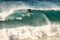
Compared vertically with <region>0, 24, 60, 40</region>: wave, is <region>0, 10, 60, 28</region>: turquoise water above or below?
above

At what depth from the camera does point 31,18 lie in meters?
1.58

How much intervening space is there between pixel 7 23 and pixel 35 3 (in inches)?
16.4

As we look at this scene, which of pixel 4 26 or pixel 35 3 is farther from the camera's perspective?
pixel 35 3

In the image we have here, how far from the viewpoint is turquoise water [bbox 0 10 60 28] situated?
154 cm

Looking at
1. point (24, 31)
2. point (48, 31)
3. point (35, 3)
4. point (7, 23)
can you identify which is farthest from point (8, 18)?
point (48, 31)

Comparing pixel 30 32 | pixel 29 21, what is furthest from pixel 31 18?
pixel 30 32

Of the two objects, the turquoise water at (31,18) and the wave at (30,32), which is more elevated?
the turquoise water at (31,18)

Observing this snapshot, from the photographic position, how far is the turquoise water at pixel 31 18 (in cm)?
154

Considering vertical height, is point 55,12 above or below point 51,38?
above

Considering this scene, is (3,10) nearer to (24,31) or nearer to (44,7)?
(24,31)

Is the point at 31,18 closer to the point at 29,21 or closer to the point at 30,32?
the point at 29,21

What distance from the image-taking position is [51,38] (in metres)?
1.54

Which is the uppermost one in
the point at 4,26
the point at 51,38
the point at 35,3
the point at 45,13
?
the point at 35,3

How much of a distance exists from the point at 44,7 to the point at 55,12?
15cm
